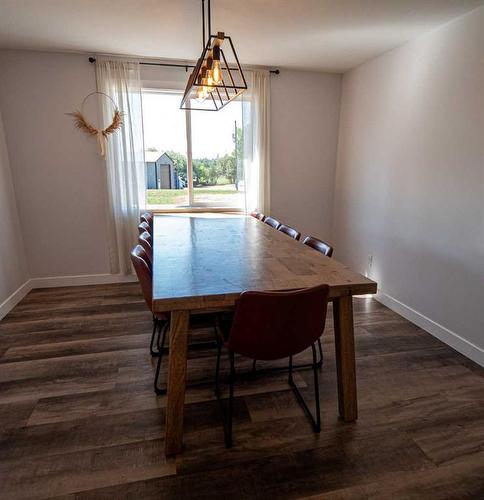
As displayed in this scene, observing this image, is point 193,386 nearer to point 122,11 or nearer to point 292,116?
point 122,11

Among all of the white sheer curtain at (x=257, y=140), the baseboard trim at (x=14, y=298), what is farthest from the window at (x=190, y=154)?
the baseboard trim at (x=14, y=298)

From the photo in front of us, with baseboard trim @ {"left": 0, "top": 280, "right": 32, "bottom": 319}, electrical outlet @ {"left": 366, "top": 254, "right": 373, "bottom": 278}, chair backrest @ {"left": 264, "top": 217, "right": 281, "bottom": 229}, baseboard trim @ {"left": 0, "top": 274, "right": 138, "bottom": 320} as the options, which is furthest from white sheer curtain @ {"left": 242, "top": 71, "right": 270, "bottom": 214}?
baseboard trim @ {"left": 0, "top": 280, "right": 32, "bottom": 319}

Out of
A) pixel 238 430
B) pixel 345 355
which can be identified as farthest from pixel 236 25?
pixel 238 430

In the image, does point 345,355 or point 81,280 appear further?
point 81,280

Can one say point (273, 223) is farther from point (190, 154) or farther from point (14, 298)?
point (14, 298)

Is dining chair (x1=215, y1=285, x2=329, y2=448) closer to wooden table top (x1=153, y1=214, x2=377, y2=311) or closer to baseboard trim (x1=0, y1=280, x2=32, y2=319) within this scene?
wooden table top (x1=153, y1=214, x2=377, y2=311)

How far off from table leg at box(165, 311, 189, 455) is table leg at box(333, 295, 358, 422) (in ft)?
2.59

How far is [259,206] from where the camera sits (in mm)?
3982

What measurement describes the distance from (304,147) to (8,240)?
3.52 metres

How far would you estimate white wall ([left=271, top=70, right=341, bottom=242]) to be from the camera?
3.86m

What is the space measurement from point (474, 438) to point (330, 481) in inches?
33.6

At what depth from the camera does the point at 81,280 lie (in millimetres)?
3793

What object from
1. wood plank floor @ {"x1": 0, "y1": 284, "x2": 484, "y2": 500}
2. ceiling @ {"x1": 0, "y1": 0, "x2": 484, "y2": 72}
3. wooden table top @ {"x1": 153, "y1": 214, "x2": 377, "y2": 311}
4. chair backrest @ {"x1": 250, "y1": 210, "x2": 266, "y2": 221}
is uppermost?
ceiling @ {"x1": 0, "y1": 0, "x2": 484, "y2": 72}

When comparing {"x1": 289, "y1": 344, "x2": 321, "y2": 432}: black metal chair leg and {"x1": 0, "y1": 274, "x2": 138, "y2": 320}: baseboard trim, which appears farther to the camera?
{"x1": 0, "y1": 274, "x2": 138, "y2": 320}: baseboard trim
